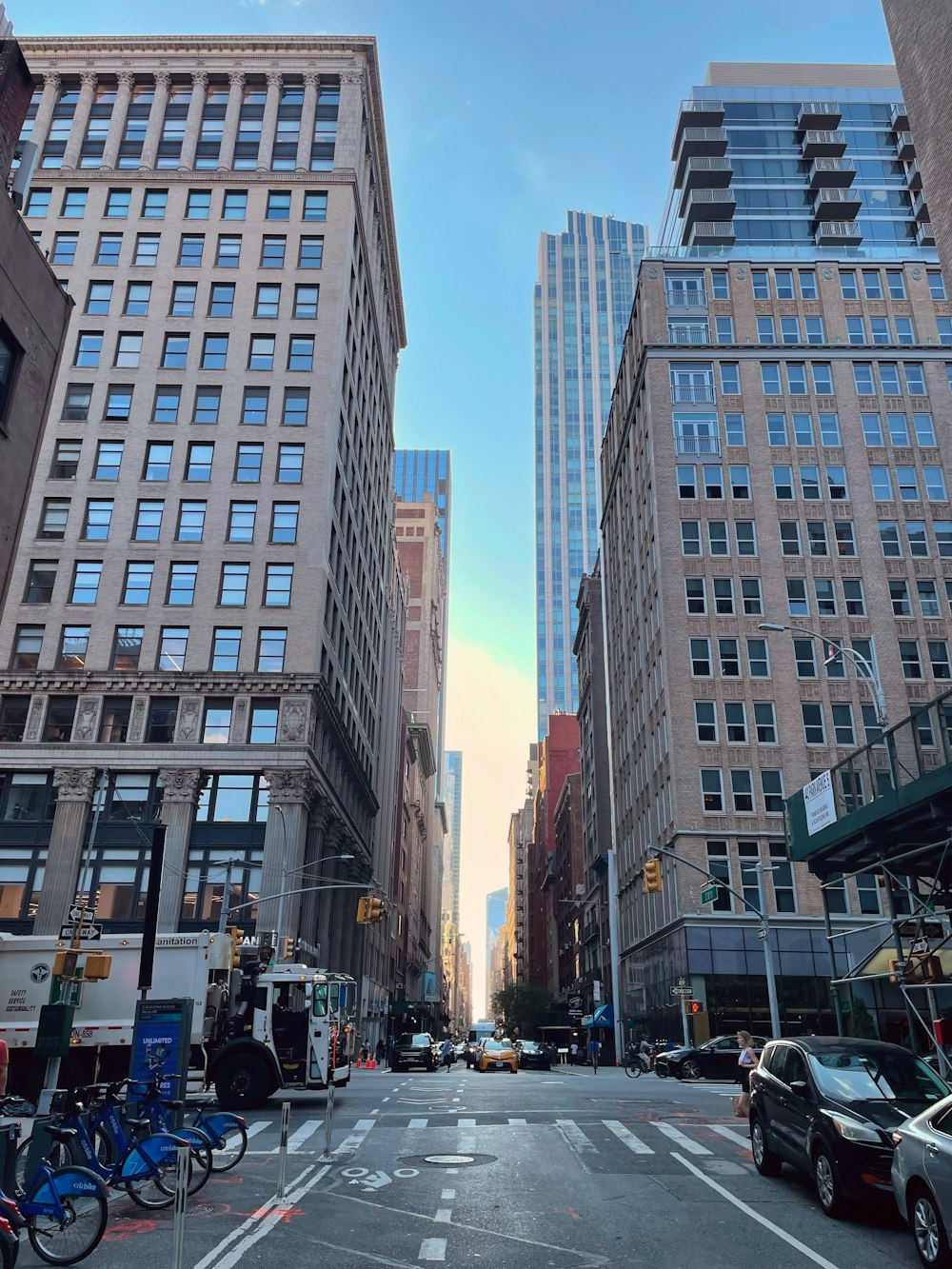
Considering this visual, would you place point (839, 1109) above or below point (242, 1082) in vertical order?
above

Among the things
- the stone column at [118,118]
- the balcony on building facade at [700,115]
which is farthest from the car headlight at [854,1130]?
the balcony on building facade at [700,115]

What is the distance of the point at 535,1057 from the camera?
46.5m

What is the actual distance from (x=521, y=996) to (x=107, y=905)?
70.2 meters

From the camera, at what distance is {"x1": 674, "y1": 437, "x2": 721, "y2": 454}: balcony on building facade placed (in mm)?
60281

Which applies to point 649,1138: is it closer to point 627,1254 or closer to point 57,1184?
point 627,1254

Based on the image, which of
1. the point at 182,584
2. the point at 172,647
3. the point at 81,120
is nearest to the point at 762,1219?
the point at 172,647

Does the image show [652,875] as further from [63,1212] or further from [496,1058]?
[63,1212]

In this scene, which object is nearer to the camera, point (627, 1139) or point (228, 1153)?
point (228, 1153)

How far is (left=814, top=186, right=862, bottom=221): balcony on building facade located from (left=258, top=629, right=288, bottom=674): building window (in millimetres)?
65243

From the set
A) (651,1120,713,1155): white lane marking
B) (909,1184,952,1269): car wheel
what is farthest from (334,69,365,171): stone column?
(909,1184,952,1269): car wheel

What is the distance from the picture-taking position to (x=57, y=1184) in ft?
29.7

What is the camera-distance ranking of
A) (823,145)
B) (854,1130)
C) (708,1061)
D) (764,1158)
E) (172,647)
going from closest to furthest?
(854,1130)
(764,1158)
(708,1061)
(172,647)
(823,145)

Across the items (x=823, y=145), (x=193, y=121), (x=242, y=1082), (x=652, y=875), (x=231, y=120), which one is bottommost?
(x=242, y=1082)

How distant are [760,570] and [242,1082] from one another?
43.1 meters
